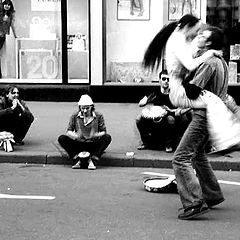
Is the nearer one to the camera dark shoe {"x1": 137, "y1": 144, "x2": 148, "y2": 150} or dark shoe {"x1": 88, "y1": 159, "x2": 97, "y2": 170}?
dark shoe {"x1": 88, "y1": 159, "x2": 97, "y2": 170}

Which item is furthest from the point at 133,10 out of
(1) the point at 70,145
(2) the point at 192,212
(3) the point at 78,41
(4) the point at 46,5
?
(2) the point at 192,212

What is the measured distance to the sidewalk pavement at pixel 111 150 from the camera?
9414mm

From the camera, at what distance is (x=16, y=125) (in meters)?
10.1

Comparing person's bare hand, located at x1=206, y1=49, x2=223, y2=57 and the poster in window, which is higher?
the poster in window

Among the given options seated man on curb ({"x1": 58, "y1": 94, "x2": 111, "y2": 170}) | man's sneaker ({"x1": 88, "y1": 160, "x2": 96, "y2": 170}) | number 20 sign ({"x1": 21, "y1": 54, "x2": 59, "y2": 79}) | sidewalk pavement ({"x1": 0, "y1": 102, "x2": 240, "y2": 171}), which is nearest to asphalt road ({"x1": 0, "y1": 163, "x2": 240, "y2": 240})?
man's sneaker ({"x1": 88, "y1": 160, "x2": 96, "y2": 170})

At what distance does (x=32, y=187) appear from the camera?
806 cm

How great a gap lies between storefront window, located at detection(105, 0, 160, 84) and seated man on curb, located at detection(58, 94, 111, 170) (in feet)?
16.7

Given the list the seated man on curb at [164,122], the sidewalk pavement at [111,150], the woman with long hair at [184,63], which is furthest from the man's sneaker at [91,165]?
the woman with long hair at [184,63]

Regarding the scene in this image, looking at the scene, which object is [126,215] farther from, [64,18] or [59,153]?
[64,18]

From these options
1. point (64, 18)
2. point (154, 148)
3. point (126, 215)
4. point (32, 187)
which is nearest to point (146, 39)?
point (64, 18)

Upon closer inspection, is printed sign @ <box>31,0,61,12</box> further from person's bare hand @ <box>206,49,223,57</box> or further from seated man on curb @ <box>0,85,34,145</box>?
person's bare hand @ <box>206,49,223,57</box>

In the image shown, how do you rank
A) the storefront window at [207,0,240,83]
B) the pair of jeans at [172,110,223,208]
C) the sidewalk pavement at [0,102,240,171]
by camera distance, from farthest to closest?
the storefront window at [207,0,240,83], the sidewalk pavement at [0,102,240,171], the pair of jeans at [172,110,223,208]

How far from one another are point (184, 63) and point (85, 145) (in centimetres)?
300

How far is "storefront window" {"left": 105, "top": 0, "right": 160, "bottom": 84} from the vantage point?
14258mm
